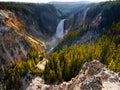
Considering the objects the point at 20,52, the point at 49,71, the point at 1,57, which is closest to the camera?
the point at 49,71

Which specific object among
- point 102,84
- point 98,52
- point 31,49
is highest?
point 102,84

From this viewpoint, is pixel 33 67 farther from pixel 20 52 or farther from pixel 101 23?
pixel 101 23

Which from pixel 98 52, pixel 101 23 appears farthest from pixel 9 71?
pixel 101 23

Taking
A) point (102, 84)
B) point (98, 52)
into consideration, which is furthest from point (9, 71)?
point (102, 84)

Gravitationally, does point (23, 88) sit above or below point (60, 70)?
below

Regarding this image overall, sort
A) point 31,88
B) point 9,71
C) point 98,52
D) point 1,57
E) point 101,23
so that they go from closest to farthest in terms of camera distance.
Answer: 1. point 31,88
2. point 98,52
3. point 9,71
4. point 1,57
5. point 101,23

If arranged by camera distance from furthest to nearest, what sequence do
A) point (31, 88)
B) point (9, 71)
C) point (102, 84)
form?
point (9, 71) < point (31, 88) < point (102, 84)

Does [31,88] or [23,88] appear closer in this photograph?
[31,88]

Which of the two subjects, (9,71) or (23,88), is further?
(9,71)

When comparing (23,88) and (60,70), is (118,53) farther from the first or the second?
(23,88)
